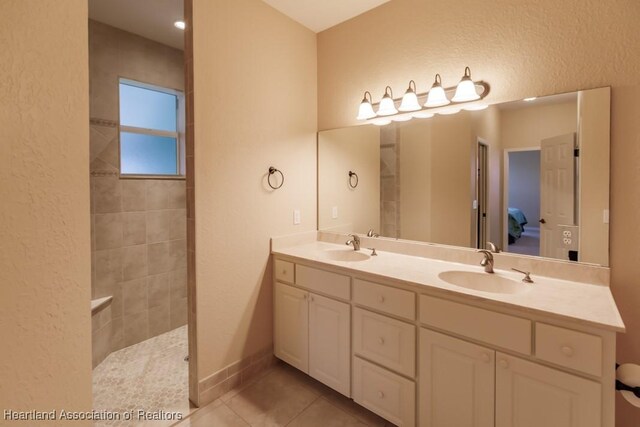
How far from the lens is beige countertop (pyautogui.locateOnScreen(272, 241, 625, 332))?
1.16 metres

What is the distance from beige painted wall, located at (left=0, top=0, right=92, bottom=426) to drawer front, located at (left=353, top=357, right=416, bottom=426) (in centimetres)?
131

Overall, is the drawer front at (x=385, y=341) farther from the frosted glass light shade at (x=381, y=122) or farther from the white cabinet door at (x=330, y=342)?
the frosted glass light shade at (x=381, y=122)

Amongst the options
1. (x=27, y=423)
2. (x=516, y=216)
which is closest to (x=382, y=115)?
(x=516, y=216)

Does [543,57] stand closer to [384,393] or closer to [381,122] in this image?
[381,122]

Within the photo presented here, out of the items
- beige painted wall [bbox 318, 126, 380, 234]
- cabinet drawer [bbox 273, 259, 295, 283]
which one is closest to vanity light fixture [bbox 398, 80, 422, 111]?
beige painted wall [bbox 318, 126, 380, 234]

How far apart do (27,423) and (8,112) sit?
101 centimetres

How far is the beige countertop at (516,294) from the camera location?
3.79ft

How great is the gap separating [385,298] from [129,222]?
7.52 feet

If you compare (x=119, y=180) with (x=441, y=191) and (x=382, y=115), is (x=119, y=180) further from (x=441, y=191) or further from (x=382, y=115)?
(x=441, y=191)

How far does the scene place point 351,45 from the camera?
2436 millimetres

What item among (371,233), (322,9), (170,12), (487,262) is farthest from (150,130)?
(487,262)

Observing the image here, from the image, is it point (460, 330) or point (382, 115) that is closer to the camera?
point (460, 330)

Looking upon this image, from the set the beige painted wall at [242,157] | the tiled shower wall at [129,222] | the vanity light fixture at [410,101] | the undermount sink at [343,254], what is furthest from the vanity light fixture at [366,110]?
the tiled shower wall at [129,222]

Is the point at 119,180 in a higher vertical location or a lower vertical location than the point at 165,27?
lower
